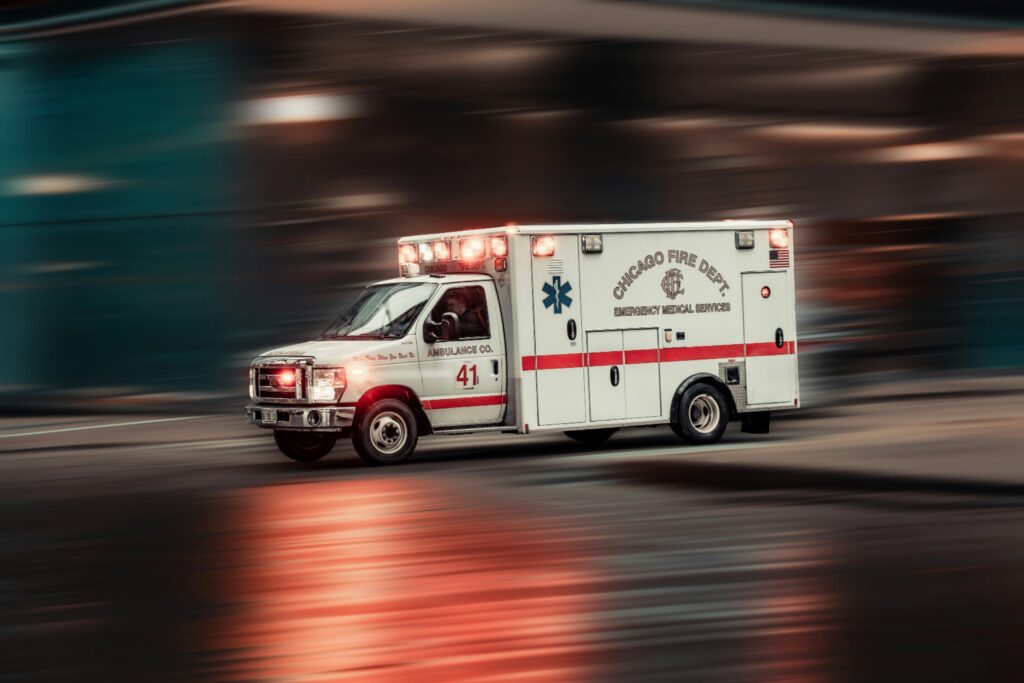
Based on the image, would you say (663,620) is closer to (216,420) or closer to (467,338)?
(467,338)

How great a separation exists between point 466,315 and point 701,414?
10.8 ft

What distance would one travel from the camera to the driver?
17.9 metres

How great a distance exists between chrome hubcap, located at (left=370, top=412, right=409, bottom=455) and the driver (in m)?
1.24

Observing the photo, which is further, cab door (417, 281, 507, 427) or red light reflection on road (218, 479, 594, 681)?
cab door (417, 281, 507, 427)

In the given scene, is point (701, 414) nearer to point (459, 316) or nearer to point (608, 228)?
point (608, 228)

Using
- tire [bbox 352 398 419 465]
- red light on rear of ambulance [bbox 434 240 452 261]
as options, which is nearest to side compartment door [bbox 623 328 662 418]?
red light on rear of ambulance [bbox 434 240 452 261]

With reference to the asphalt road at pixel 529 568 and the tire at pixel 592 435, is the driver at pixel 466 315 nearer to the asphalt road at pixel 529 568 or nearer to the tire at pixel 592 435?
the asphalt road at pixel 529 568

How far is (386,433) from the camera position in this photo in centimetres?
1739

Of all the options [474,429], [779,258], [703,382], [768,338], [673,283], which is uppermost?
[779,258]

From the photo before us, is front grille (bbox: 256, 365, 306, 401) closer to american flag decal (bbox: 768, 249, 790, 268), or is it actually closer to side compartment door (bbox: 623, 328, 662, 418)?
side compartment door (bbox: 623, 328, 662, 418)

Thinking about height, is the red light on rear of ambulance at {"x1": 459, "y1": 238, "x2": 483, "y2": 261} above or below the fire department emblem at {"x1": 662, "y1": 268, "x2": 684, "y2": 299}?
above

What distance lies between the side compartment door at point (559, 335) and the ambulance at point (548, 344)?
0.02 metres

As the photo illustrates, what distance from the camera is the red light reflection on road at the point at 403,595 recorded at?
24.2ft

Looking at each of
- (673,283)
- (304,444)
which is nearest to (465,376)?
(304,444)
